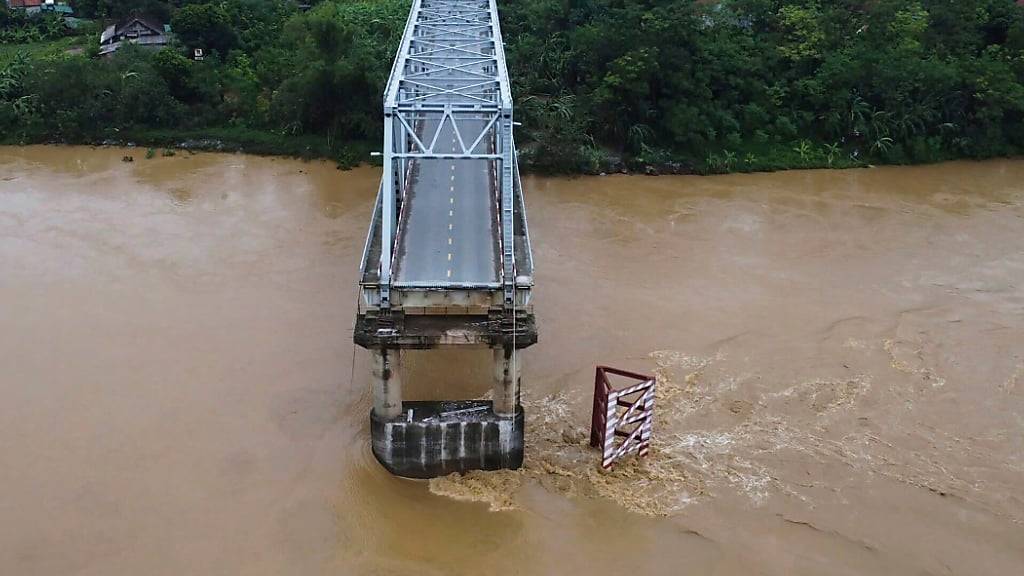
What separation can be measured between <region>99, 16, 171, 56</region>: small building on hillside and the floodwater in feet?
51.6

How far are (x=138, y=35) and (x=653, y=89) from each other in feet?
89.8

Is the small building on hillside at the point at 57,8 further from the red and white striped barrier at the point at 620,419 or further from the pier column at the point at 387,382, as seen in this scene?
the red and white striped barrier at the point at 620,419

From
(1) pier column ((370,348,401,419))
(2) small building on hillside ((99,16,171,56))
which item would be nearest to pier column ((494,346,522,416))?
(1) pier column ((370,348,401,419))

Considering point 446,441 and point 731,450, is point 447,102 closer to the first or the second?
point 446,441

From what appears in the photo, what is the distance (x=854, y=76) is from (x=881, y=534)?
2726 centimetres

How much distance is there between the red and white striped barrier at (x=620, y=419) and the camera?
1541 cm

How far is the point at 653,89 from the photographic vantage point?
35.3 meters

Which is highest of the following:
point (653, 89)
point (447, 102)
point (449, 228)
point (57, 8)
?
point (57, 8)

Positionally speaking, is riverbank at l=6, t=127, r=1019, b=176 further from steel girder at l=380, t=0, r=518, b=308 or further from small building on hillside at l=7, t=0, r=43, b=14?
small building on hillside at l=7, t=0, r=43, b=14

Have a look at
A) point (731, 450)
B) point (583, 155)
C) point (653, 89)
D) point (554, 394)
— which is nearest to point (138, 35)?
point (583, 155)

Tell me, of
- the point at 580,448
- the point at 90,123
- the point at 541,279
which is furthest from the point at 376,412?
the point at 90,123

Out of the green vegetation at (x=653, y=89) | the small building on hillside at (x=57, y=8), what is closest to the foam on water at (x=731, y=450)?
the green vegetation at (x=653, y=89)

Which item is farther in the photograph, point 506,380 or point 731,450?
point 731,450

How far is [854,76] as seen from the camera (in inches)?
1423
